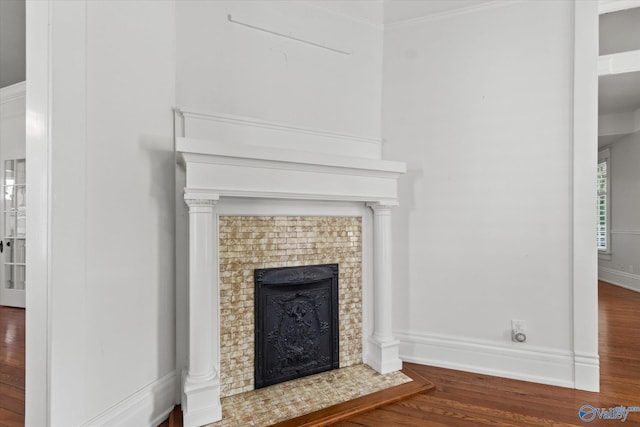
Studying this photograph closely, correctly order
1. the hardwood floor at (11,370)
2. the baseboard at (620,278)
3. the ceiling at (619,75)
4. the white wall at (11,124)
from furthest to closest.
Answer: the baseboard at (620,278), the white wall at (11,124), the ceiling at (619,75), the hardwood floor at (11,370)

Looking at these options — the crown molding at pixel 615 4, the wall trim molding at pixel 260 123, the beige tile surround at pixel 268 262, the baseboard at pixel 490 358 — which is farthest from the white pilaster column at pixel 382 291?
the crown molding at pixel 615 4

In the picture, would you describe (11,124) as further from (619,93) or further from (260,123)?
(619,93)

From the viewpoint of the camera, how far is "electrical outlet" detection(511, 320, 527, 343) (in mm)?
2352

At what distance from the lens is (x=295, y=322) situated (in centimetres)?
225

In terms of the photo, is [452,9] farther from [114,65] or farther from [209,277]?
[209,277]

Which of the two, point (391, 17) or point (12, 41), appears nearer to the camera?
point (391, 17)

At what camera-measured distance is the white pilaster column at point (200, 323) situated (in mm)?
1764

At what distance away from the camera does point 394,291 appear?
270cm

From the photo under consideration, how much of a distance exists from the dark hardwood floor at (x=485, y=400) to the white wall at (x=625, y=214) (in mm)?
3525

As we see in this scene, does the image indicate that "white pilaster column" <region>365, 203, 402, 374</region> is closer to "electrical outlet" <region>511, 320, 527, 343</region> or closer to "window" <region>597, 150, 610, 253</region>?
"electrical outlet" <region>511, 320, 527, 343</region>

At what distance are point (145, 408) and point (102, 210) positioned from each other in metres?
1.10

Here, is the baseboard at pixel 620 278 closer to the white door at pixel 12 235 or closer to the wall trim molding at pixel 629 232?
the wall trim molding at pixel 629 232

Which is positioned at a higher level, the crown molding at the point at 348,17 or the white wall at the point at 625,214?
the crown molding at the point at 348,17

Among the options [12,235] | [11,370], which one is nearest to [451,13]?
[11,370]
